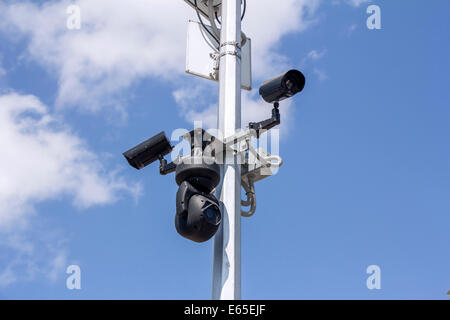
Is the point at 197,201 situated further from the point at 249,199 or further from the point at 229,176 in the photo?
the point at 249,199

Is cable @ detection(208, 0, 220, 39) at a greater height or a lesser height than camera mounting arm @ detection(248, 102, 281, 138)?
greater

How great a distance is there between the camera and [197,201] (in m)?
5.13

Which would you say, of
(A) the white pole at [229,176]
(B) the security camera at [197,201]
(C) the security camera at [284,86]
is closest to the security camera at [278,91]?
(C) the security camera at [284,86]

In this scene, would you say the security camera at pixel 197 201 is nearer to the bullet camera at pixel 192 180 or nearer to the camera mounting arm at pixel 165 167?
the bullet camera at pixel 192 180

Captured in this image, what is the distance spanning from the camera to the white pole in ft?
17.5

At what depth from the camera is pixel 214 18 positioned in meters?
7.49

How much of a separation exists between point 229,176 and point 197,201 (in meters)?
0.70

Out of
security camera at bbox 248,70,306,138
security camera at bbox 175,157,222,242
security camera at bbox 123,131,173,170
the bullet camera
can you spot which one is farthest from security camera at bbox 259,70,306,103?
security camera at bbox 123,131,173,170

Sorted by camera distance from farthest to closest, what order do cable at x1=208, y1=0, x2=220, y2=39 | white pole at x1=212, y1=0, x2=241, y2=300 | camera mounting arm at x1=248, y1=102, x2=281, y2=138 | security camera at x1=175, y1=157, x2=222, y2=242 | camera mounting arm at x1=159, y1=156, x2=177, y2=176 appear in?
cable at x1=208, y1=0, x2=220, y2=39 < camera mounting arm at x1=159, y1=156, x2=177, y2=176 < camera mounting arm at x1=248, y1=102, x2=281, y2=138 < white pole at x1=212, y1=0, x2=241, y2=300 < security camera at x1=175, y1=157, x2=222, y2=242

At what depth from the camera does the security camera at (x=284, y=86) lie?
5613 millimetres

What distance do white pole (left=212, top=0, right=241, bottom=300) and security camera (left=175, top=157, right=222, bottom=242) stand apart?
30cm

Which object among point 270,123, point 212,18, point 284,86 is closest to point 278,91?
point 284,86

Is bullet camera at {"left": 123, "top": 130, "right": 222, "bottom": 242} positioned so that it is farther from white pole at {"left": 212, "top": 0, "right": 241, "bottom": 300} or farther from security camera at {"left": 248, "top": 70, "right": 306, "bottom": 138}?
security camera at {"left": 248, "top": 70, "right": 306, "bottom": 138}
